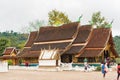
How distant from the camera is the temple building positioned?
44406 mm

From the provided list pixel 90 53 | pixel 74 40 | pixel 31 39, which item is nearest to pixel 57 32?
pixel 74 40

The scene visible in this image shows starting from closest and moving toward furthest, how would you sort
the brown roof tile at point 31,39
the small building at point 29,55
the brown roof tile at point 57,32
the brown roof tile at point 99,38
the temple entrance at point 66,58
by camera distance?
the brown roof tile at point 99,38
the temple entrance at point 66,58
the brown roof tile at point 57,32
the small building at point 29,55
the brown roof tile at point 31,39

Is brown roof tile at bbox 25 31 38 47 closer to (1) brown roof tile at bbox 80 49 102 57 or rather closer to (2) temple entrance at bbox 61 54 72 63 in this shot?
(2) temple entrance at bbox 61 54 72 63

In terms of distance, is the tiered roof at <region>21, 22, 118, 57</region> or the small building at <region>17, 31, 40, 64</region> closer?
the tiered roof at <region>21, 22, 118, 57</region>

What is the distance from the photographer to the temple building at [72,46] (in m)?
44.4

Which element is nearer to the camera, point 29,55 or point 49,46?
point 49,46

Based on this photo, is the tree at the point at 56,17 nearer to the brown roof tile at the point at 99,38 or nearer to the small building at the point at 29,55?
the small building at the point at 29,55

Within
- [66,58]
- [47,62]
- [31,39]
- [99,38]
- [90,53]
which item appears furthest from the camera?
[31,39]

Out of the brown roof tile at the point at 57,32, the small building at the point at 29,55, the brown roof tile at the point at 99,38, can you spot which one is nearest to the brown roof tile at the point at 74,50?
the brown roof tile at the point at 99,38

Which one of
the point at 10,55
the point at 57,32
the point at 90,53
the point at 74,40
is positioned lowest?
the point at 90,53

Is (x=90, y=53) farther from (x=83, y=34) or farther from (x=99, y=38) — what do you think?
(x=83, y=34)

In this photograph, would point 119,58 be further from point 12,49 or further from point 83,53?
point 12,49

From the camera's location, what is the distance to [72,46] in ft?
159

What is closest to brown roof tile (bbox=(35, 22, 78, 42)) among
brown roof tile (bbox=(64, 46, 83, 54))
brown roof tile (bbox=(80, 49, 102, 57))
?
brown roof tile (bbox=(64, 46, 83, 54))
